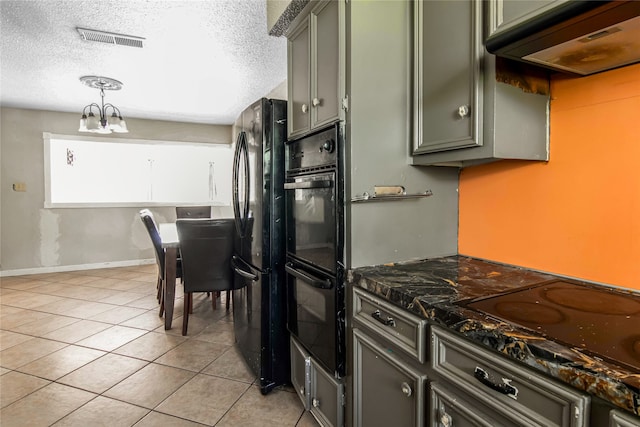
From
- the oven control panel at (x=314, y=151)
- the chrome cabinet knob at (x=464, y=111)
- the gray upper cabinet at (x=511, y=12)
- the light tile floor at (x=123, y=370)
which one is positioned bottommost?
the light tile floor at (x=123, y=370)

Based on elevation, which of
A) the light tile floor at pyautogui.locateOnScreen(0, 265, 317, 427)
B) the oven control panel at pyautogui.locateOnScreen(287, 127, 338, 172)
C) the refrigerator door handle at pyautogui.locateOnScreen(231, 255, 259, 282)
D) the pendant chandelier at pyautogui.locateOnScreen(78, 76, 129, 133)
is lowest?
the light tile floor at pyautogui.locateOnScreen(0, 265, 317, 427)

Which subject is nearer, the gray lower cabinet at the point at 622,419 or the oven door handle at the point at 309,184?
the gray lower cabinet at the point at 622,419

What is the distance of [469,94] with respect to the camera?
1.28m

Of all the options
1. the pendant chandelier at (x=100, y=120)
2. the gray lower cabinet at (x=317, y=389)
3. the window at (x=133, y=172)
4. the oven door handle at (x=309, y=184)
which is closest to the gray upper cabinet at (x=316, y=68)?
the oven door handle at (x=309, y=184)

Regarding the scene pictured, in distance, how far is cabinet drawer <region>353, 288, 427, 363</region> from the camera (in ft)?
3.55

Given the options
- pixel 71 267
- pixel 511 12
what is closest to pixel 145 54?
pixel 511 12

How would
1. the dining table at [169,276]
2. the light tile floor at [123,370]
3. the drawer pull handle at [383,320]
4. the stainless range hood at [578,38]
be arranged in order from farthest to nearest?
1. the dining table at [169,276]
2. the light tile floor at [123,370]
3. the drawer pull handle at [383,320]
4. the stainless range hood at [578,38]

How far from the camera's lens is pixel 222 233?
290 centimetres

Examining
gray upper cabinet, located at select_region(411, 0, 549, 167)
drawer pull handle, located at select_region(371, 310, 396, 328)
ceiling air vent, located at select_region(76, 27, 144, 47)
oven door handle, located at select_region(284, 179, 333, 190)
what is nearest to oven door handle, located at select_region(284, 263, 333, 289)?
drawer pull handle, located at select_region(371, 310, 396, 328)

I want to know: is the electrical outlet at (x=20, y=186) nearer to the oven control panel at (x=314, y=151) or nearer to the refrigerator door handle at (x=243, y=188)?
the refrigerator door handle at (x=243, y=188)

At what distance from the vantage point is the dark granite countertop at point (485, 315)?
0.64 meters

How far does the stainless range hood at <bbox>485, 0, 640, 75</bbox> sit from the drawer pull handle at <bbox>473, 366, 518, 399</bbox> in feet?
2.98

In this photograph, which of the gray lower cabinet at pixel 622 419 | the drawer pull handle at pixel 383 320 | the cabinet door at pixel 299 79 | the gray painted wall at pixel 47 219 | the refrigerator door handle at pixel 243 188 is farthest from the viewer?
the gray painted wall at pixel 47 219

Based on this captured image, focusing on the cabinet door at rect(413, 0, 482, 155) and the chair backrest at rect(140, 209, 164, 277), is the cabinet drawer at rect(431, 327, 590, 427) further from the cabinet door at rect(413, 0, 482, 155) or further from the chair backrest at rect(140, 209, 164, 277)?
the chair backrest at rect(140, 209, 164, 277)
